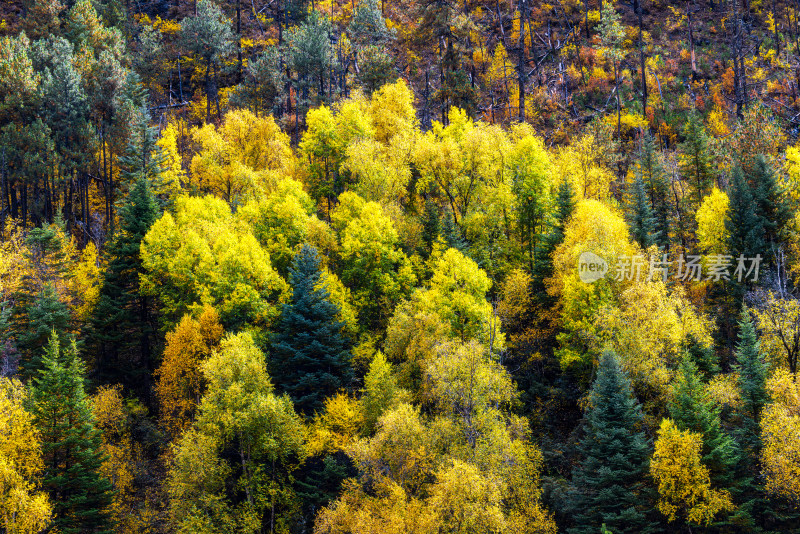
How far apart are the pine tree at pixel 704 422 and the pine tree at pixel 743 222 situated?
1392 cm

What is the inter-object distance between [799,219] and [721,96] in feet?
115

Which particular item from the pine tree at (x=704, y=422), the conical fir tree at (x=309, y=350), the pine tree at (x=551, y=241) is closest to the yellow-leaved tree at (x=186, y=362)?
the conical fir tree at (x=309, y=350)

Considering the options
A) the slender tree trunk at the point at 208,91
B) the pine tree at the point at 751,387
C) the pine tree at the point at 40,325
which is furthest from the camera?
the slender tree trunk at the point at 208,91

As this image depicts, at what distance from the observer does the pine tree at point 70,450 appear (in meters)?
42.6

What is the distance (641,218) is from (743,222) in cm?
717

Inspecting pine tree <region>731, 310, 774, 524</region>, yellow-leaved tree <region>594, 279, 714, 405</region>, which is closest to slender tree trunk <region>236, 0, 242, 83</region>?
yellow-leaved tree <region>594, 279, 714, 405</region>

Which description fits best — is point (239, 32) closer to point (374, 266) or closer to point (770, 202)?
point (374, 266)

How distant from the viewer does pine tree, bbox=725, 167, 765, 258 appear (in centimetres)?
4762

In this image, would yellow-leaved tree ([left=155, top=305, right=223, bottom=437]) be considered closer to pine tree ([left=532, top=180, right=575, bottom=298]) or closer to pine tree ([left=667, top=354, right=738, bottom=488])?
pine tree ([left=532, top=180, right=575, bottom=298])

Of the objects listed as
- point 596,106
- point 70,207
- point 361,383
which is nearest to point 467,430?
Result: point 361,383

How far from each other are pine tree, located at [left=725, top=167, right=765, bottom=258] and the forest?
0.22 m

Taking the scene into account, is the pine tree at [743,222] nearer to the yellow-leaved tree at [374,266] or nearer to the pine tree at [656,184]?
the pine tree at [656,184]

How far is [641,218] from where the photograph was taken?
50.7m

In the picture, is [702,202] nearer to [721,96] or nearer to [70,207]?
[721,96]
